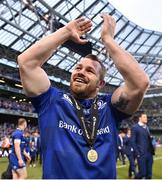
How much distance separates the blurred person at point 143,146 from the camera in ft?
31.8

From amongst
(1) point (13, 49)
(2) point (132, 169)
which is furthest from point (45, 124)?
(1) point (13, 49)

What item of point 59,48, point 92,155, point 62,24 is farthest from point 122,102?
point 59,48

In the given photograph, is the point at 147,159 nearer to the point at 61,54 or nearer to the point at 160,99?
the point at 61,54

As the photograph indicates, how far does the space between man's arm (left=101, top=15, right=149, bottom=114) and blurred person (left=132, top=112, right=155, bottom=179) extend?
7.15m

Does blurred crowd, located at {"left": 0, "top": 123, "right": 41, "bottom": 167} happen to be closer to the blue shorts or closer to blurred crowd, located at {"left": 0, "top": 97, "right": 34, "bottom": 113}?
the blue shorts

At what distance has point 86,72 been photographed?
8.60ft

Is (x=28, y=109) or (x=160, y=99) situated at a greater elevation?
(x=160, y=99)

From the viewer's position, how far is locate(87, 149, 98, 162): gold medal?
2.43 m

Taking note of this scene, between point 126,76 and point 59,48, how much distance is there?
94.0 feet

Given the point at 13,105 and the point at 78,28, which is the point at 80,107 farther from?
the point at 13,105

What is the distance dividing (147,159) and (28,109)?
34.8m

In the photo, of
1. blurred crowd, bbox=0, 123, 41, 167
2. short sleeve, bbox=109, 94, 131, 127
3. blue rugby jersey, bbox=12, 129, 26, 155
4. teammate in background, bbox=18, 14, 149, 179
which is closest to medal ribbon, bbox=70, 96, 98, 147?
teammate in background, bbox=18, 14, 149, 179

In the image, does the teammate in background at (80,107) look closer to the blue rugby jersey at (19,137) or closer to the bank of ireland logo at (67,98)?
the bank of ireland logo at (67,98)

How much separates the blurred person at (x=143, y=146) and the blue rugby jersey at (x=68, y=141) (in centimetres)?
722
